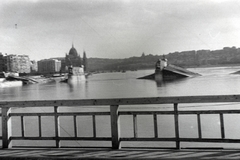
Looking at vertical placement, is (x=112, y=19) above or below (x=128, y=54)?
above

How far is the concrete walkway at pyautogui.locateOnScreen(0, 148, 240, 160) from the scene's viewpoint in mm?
4176

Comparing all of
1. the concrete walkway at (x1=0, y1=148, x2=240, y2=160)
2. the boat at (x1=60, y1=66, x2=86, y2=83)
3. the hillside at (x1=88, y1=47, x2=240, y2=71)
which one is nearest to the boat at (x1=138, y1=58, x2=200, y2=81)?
the hillside at (x1=88, y1=47, x2=240, y2=71)

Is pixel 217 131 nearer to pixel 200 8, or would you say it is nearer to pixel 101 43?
pixel 200 8

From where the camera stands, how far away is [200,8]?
2838 cm

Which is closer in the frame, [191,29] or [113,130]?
[113,130]

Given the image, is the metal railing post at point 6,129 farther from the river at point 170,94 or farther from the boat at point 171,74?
the boat at point 171,74

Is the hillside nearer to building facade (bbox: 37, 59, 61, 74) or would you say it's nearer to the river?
the river

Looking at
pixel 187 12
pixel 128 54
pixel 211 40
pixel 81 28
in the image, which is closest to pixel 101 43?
pixel 81 28

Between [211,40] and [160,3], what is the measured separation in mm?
8141

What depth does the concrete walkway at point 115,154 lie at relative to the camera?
418 centimetres

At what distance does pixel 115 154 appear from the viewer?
179 inches

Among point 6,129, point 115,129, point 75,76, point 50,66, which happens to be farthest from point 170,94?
point 50,66

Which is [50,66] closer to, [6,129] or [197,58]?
[197,58]

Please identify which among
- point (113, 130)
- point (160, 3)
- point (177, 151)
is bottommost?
point (177, 151)
